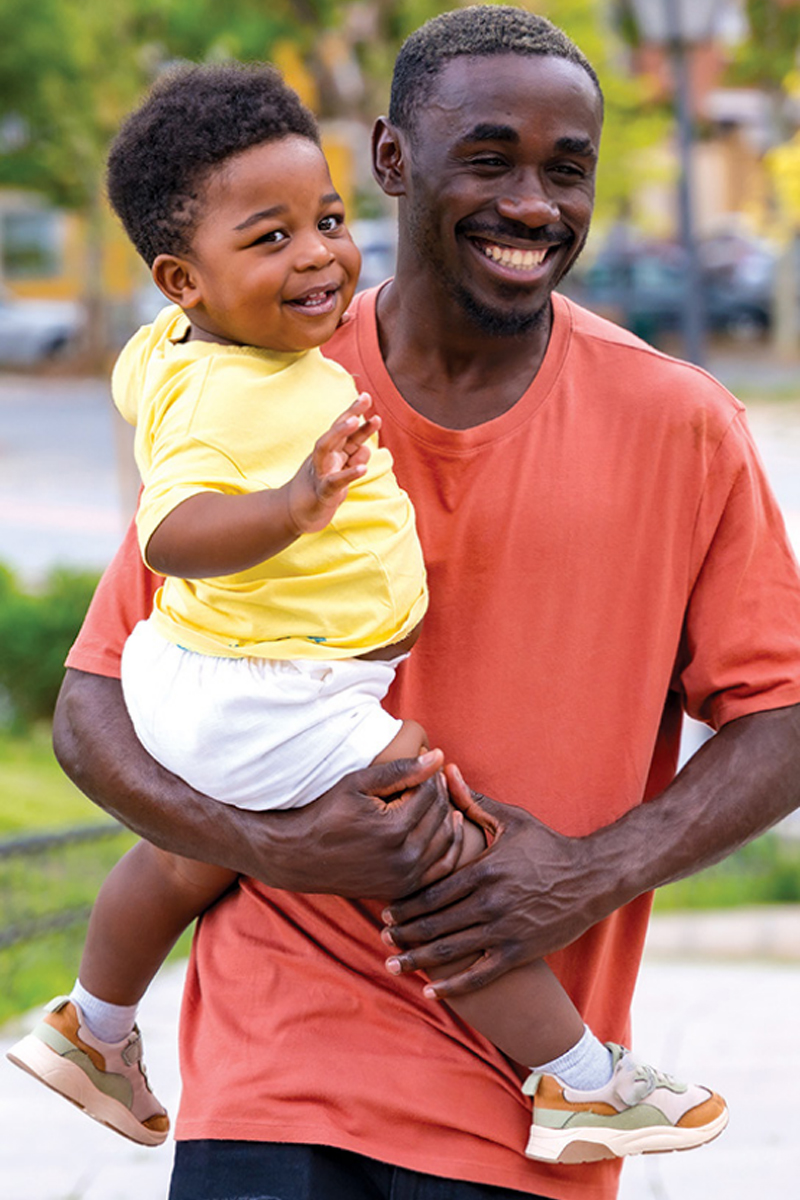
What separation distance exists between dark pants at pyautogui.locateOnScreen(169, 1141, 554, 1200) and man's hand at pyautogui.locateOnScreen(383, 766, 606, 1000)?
240 millimetres

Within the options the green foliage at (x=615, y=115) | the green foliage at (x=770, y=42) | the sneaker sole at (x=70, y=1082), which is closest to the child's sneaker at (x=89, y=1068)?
the sneaker sole at (x=70, y=1082)

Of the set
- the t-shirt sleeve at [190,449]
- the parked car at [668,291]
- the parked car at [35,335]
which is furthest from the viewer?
the parked car at [35,335]

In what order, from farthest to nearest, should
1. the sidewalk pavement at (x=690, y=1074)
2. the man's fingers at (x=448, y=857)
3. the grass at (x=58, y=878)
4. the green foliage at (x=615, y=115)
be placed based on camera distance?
1. the green foliage at (x=615, y=115)
2. the grass at (x=58, y=878)
3. the sidewalk pavement at (x=690, y=1074)
4. the man's fingers at (x=448, y=857)

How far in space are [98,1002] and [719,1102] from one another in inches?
35.6

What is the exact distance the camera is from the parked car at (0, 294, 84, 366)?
2636cm

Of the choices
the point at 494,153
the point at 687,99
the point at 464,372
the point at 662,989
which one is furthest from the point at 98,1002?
the point at 687,99

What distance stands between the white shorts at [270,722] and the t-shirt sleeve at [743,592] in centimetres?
45

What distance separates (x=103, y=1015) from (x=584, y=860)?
2.67 feet

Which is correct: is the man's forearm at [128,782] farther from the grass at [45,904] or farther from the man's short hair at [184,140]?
the grass at [45,904]

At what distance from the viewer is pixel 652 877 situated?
229 centimetres

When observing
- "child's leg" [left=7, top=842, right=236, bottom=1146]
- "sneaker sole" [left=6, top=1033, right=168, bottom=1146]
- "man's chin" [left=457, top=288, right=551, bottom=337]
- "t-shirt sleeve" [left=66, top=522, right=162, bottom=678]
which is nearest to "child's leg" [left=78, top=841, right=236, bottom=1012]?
"child's leg" [left=7, top=842, right=236, bottom=1146]

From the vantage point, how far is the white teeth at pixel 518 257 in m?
2.30

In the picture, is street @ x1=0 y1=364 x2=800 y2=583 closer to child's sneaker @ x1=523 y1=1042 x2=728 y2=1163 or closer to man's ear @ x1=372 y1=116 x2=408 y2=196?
man's ear @ x1=372 y1=116 x2=408 y2=196

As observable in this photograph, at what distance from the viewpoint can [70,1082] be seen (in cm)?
261
